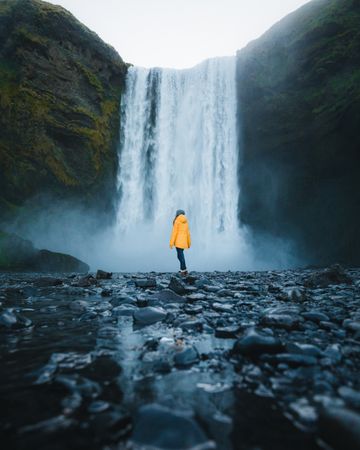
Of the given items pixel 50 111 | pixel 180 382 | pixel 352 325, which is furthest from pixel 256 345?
pixel 50 111

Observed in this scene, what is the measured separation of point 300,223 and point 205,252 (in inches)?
326

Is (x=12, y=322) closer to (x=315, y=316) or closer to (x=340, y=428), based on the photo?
(x=340, y=428)

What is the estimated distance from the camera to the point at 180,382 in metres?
1.72

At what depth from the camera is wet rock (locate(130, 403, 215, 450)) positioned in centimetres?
107

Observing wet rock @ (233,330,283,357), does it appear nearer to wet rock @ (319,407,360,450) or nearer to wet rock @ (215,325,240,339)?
wet rock @ (215,325,240,339)

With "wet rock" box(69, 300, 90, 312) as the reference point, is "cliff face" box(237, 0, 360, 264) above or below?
above

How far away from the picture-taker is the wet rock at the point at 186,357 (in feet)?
6.68

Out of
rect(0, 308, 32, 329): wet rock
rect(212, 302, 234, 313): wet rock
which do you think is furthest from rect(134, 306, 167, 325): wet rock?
rect(0, 308, 32, 329): wet rock

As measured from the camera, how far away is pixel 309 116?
2123cm

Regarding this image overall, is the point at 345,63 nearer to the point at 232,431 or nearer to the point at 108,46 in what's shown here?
the point at 108,46

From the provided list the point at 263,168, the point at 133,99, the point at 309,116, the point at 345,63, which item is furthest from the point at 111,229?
the point at 345,63

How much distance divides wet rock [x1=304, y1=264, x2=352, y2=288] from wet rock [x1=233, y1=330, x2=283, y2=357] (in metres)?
4.99

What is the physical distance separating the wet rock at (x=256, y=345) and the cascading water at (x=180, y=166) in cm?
1902

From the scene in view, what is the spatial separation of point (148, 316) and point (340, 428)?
98.8 inches
